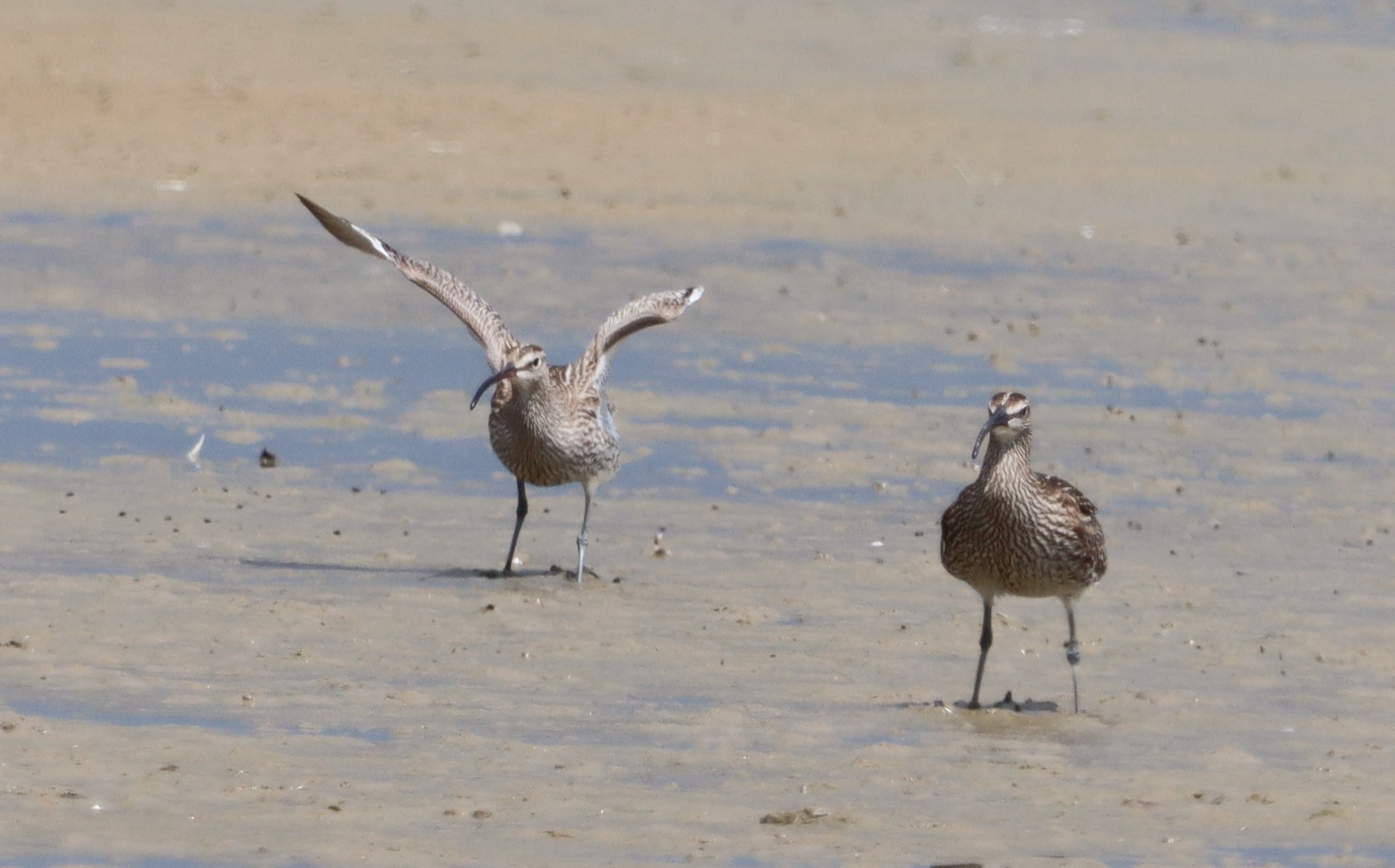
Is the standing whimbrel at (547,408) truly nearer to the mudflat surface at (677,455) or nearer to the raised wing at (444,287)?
the raised wing at (444,287)

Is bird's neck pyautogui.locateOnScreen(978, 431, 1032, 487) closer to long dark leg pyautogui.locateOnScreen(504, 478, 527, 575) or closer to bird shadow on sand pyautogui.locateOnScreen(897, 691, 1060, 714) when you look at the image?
bird shadow on sand pyautogui.locateOnScreen(897, 691, 1060, 714)

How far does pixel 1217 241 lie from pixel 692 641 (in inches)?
488

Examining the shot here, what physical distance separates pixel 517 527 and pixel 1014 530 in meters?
3.22

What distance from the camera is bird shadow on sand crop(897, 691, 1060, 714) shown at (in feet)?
31.6

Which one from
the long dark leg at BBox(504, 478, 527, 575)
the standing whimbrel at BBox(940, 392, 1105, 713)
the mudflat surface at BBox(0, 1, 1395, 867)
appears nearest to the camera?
the mudflat surface at BBox(0, 1, 1395, 867)

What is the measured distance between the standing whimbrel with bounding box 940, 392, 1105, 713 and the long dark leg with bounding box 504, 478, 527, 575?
9.08ft

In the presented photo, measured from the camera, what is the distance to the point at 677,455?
1452 cm

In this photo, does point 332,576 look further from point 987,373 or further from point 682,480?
point 987,373

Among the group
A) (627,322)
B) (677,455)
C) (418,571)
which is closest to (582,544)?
(418,571)

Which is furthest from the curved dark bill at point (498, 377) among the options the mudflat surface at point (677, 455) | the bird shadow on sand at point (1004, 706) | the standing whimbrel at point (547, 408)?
the bird shadow on sand at point (1004, 706)

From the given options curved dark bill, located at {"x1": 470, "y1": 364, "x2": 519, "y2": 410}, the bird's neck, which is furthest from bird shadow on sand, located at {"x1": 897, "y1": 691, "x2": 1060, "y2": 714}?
curved dark bill, located at {"x1": 470, "y1": 364, "x2": 519, "y2": 410}

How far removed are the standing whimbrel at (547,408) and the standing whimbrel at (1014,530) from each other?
2.56 meters

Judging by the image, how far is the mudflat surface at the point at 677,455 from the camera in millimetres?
8180

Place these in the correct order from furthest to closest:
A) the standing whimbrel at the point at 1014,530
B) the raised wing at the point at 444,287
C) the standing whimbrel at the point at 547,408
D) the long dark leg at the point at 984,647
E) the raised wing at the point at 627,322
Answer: the raised wing at the point at 444,287
the raised wing at the point at 627,322
the standing whimbrel at the point at 547,408
the standing whimbrel at the point at 1014,530
the long dark leg at the point at 984,647
